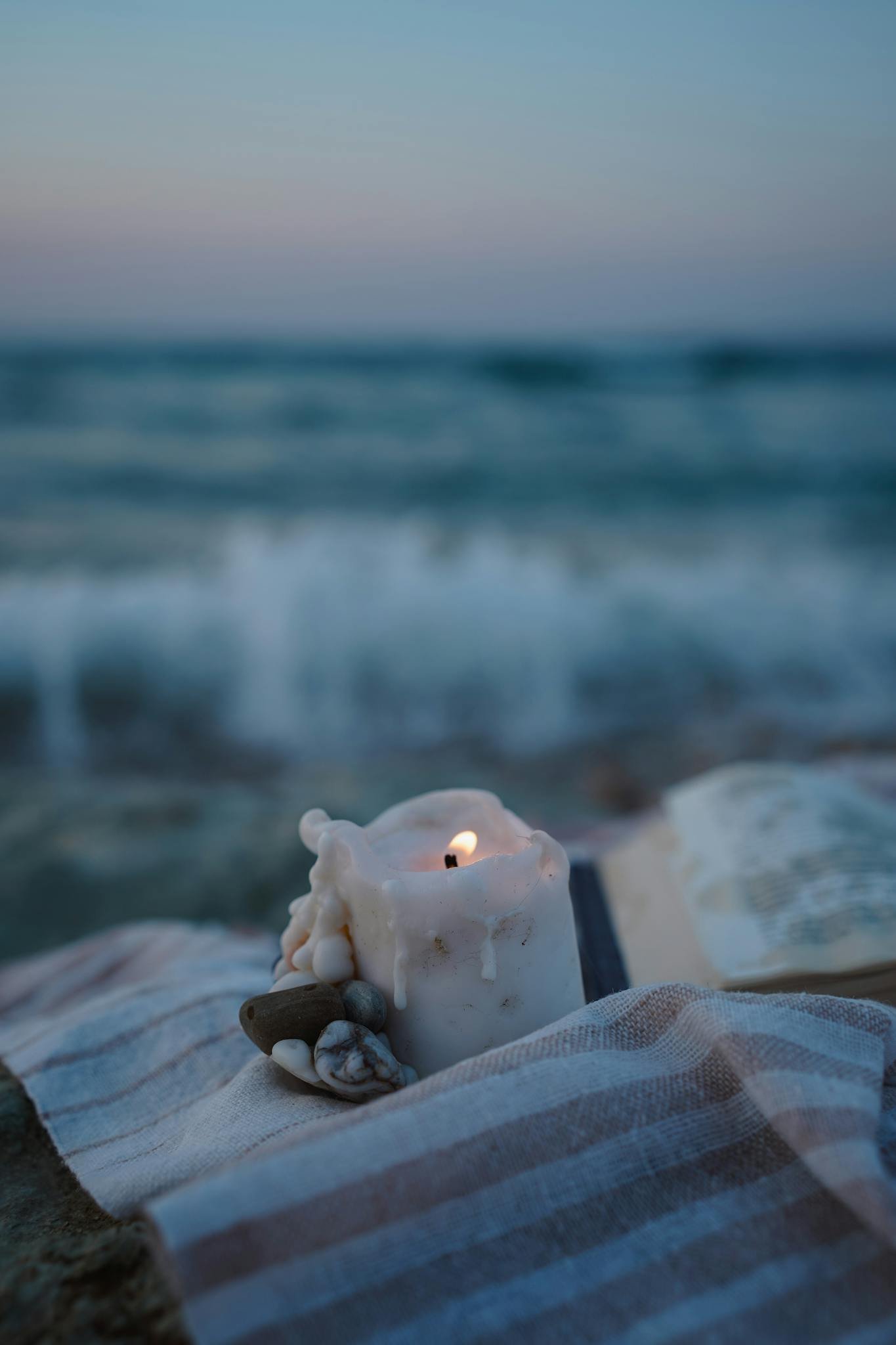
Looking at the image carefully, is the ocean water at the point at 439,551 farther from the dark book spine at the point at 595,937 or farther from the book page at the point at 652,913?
the dark book spine at the point at 595,937

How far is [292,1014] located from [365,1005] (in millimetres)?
84

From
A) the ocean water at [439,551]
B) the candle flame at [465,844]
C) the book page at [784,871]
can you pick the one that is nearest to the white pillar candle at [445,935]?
the candle flame at [465,844]

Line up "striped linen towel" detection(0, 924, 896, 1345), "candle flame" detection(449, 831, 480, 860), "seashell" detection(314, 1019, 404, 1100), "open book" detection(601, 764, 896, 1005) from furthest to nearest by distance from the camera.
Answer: "open book" detection(601, 764, 896, 1005) < "candle flame" detection(449, 831, 480, 860) < "seashell" detection(314, 1019, 404, 1100) < "striped linen towel" detection(0, 924, 896, 1345)

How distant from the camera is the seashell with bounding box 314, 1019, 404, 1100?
1.10 m

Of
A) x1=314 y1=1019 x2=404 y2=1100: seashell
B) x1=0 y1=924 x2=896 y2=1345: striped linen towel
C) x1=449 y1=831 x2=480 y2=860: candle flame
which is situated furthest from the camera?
x1=449 y1=831 x2=480 y2=860: candle flame

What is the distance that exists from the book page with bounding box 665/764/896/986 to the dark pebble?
66 cm

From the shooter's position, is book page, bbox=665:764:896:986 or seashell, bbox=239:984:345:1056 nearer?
seashell, bbox=239:984:345:1056

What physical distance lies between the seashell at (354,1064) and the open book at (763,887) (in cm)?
58

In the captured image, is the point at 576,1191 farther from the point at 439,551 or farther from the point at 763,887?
the point at 439,551

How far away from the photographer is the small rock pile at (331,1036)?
1.10 m

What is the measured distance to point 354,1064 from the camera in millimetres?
1092

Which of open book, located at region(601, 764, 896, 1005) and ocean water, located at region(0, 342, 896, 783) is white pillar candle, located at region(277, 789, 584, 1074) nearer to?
open book, located at region(601, 764, 896, 1005)

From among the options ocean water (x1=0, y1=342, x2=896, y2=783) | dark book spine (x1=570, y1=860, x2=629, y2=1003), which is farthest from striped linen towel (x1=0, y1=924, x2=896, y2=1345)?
ocean water (x1=0, y1=342, x2=896, y2=783)

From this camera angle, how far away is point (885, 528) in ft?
33.5
